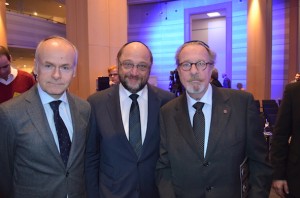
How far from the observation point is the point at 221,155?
167 cm

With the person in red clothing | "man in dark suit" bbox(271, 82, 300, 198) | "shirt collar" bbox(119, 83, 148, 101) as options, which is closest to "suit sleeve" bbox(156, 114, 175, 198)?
"shirt collar" bbox(119, 83, 148, 101)

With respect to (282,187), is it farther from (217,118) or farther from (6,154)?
(6,154)

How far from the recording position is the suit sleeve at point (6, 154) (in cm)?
157

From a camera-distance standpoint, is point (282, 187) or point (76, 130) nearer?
point (76, 130)

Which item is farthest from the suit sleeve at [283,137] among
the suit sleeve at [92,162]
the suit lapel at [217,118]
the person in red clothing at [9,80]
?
the person in red clothing at [9,80]

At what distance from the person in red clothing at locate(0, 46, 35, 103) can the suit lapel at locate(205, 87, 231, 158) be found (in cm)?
223

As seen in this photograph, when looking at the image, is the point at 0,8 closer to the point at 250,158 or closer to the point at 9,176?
the point at 9,176

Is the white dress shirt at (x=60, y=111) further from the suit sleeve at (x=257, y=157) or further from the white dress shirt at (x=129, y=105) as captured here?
the suit sleeve at (x=257, y=157)

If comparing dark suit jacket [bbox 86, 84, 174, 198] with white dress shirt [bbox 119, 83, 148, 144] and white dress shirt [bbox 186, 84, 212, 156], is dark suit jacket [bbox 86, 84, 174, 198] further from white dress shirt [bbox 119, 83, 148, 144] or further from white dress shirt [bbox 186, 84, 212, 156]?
white dress shirt [bbox 186, 84, 212, 156]

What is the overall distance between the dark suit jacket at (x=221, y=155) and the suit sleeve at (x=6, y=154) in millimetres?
882

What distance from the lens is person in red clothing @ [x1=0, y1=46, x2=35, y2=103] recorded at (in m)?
3.09

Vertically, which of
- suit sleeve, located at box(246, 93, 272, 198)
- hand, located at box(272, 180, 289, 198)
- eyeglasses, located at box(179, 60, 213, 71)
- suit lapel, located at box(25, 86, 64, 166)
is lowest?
hand, located at box(272, 180, 289, 198)

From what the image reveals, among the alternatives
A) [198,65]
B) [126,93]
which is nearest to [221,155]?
[198,65]

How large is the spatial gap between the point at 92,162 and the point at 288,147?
140cm
